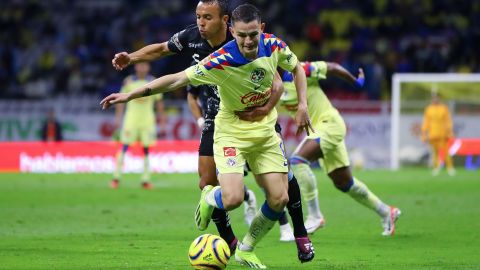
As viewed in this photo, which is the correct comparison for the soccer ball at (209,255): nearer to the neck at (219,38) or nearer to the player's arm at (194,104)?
the neck at (219,38)

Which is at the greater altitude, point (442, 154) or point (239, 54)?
point (239, 54)

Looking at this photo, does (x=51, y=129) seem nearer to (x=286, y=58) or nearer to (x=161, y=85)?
(x=286, y=58)

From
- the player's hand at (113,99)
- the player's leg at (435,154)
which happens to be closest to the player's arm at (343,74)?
the player's hand at (113,99)

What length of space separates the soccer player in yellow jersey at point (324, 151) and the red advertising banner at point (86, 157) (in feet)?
40.8

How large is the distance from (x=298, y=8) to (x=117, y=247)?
74.3ft

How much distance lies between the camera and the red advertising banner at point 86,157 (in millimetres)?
23422

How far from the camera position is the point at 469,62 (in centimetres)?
2855

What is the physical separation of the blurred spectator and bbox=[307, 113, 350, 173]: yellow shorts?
55.1ft

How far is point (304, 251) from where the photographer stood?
8.22m

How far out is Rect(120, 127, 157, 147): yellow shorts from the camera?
715 inches

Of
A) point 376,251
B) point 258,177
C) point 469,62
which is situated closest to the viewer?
point 258,177

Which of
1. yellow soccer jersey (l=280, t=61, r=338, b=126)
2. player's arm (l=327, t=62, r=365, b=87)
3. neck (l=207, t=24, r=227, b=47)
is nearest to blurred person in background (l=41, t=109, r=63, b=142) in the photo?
A: yellow soccer jersey (l=280, t=61, r=338, b=126)

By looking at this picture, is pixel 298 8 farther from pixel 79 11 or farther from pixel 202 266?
pixel 202 266

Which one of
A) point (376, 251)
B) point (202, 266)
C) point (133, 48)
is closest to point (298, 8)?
point (133, 48)
